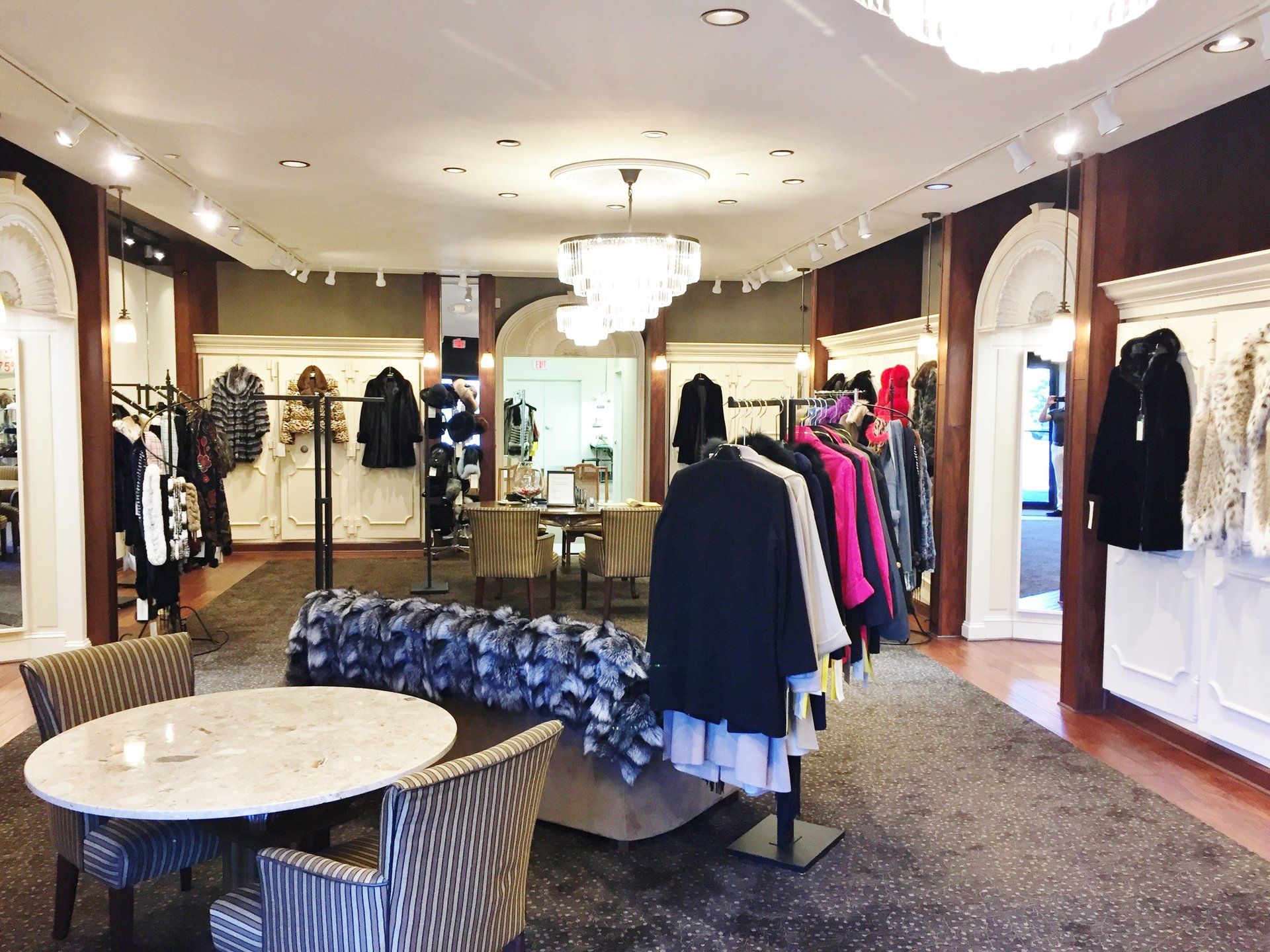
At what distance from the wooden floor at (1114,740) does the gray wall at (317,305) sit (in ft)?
19.9

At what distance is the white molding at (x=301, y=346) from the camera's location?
30.8 ft

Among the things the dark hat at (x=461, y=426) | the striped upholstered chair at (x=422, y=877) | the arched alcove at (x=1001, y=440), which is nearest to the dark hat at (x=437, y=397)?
the dark hat at (x=461, y=426)

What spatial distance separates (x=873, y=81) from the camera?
3.76 meters

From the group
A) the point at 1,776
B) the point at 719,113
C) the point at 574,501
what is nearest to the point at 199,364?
the point at 574,501

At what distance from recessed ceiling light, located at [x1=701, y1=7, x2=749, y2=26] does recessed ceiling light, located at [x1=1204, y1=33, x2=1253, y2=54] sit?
162cm

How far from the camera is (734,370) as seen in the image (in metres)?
9.99

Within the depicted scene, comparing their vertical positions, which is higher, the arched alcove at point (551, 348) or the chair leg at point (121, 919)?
the arched alcove at point (551, 348)

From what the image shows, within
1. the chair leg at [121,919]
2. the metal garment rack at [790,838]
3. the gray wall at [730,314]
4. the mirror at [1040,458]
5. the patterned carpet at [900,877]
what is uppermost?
the gray wall at [730,314]

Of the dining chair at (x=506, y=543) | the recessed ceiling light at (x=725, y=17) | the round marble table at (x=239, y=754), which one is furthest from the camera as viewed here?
the dining chair at (x=506, y=543)

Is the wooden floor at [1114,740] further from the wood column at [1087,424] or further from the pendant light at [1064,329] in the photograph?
the pendant light at [1064,329]

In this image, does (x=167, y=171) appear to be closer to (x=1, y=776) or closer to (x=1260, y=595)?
(x=1, y=776)

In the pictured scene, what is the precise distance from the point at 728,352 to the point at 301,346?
4.19 m

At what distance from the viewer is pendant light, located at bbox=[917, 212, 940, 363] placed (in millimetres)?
6518

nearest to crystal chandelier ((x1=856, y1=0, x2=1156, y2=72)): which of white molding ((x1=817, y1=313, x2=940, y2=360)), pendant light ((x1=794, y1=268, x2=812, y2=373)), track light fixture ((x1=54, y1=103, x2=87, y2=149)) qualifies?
track light fixture ((x1=54, y1=103, x2=87, y2=149))
